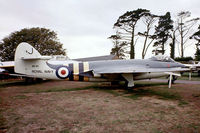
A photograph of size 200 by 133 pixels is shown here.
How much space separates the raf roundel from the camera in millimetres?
8925

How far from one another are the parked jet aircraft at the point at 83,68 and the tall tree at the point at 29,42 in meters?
22.7

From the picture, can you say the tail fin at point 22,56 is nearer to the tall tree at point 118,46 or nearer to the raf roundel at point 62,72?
the raf roundel at point 62,72

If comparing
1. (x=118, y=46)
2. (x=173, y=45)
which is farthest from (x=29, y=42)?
(x=173, y=45)

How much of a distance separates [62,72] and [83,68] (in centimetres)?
146

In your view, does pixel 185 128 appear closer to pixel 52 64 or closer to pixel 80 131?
pixel 80 131

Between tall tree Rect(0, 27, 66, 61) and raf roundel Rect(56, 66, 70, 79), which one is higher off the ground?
tall tree Rect(0, 27, 66, 61)

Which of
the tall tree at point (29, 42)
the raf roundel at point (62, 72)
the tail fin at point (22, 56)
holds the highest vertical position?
the tall tree at point (29, 42)

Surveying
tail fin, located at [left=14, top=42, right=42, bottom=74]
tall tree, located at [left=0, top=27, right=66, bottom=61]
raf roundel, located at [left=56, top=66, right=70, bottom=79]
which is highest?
tall tree, located at [left=0, top=27, right=66, bottom=61]

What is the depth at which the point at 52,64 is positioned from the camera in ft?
29.8

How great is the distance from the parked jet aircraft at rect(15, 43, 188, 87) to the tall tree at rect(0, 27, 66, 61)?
2270 cm

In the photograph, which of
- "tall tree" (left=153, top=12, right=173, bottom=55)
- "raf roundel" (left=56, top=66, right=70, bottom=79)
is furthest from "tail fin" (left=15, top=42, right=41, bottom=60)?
"tall tree" (left=153, top=12, right=173, bottom=55)

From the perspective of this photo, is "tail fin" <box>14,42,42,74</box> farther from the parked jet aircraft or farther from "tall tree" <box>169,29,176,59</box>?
"tall tree" <box>169,29,176,59</box>

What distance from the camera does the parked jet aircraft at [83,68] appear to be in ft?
28.6

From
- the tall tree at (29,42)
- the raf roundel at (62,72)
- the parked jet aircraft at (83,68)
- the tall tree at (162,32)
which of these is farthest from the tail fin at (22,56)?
the tall tree at (162,32)
